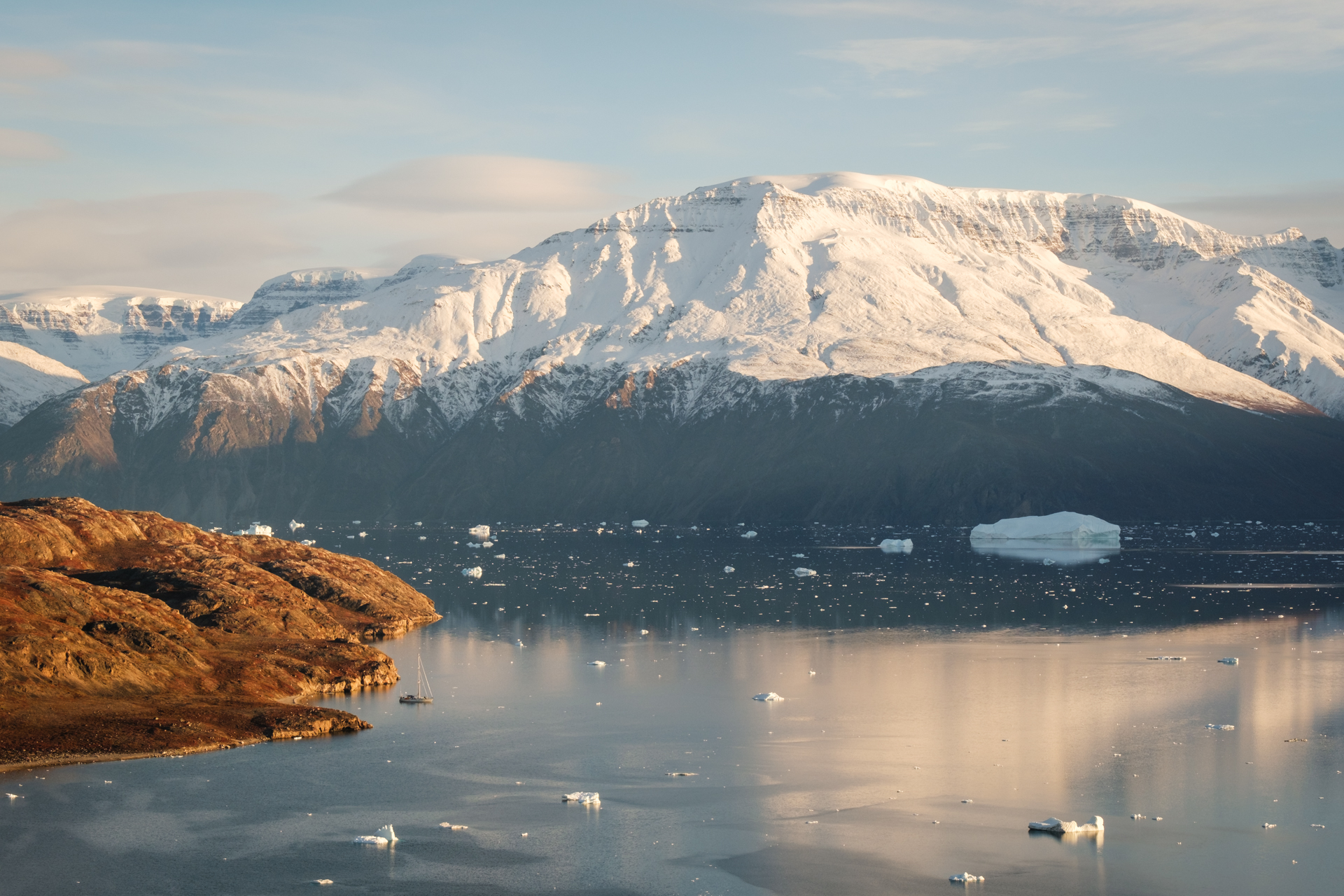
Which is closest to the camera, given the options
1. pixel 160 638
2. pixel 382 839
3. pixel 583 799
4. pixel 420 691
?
pixel 382 839

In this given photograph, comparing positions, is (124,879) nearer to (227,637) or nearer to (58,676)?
(58,676)

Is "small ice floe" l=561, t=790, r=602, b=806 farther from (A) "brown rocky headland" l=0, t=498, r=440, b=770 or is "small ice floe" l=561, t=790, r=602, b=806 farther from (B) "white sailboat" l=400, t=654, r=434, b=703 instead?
(B) "white sailboat" l=400, t=654, r=434, b=703

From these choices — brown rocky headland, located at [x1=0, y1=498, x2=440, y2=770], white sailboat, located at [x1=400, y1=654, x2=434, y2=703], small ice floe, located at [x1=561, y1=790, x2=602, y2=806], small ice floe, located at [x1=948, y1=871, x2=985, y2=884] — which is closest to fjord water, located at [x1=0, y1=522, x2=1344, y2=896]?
small ice floe, located at [x1=948, y1=871, x2=985, y2=884]

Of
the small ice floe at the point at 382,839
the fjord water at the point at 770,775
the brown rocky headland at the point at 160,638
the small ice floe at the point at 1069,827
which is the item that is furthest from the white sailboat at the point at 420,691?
the small ice floe at the point at 1069,827

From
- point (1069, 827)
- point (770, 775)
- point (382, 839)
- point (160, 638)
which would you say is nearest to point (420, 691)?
point (160, 638)

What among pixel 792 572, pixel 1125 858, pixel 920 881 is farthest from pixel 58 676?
pixel 792 572

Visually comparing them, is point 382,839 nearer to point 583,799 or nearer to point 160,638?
point 583,799
